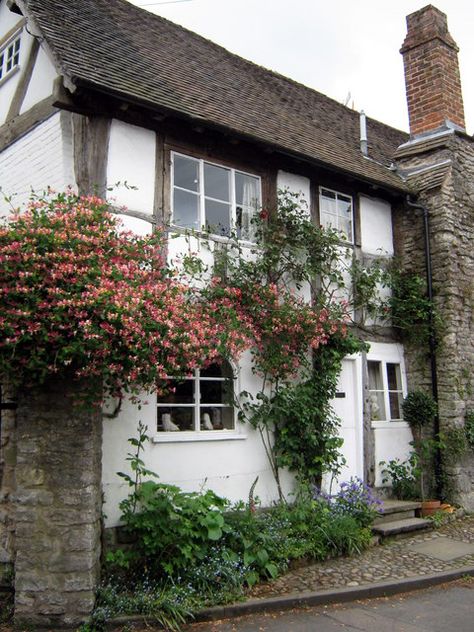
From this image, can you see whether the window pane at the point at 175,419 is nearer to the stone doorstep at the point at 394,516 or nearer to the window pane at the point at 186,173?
the window pane at the point at 186,173

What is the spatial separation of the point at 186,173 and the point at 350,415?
176 inches

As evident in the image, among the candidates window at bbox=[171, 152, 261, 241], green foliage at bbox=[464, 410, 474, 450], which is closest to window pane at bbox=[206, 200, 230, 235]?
window at bbox=[171, 152, 261, 241]

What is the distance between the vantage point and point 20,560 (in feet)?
18.0

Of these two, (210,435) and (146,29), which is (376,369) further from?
(146,29)

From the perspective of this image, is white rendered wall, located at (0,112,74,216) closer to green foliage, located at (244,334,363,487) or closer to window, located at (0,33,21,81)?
window, located at (0,33,21,81)

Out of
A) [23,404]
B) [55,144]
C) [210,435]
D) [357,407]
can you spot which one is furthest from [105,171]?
[357,407]

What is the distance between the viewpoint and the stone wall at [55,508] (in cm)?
540

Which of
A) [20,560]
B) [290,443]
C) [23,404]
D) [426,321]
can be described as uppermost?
[426,321]

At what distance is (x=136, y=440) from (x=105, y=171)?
10.5ft

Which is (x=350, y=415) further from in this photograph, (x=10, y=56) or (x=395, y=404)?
(x=10, y=56)

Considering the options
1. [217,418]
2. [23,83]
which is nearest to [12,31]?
[23,83]

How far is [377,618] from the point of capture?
5.50 meters

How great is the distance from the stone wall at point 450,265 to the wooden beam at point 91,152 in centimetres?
592

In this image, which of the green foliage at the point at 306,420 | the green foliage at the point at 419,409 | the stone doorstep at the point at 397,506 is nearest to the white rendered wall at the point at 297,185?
the green foliage at the point at 306,420
